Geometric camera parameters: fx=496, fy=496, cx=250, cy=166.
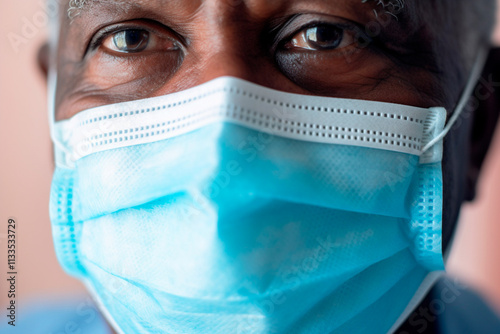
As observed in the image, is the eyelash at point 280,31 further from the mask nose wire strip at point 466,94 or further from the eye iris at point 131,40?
the mask nose wire strip at point 466,94

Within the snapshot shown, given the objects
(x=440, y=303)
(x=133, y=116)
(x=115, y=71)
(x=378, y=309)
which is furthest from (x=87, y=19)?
(x=440, y=303)

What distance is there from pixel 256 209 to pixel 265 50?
40 centimetres

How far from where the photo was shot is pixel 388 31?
1.19 meters

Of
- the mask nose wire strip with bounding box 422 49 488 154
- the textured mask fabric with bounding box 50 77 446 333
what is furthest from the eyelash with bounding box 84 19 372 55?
the mask nose wire strip with bounding box 422 49 488 154

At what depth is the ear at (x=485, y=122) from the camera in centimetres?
159

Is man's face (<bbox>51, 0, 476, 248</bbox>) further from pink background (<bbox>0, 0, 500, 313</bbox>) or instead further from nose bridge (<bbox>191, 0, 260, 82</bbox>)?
pink background (<bbox>0, 0, 500, 313</bbox>)

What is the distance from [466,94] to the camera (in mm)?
1357

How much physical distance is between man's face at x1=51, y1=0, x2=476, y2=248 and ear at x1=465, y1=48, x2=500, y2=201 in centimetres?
33

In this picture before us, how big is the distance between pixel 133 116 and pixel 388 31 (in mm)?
638

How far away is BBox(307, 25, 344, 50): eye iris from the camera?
1190mm

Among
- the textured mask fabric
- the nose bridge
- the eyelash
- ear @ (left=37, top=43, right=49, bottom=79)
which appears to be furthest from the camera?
ear @ (left=37, top=43, right=49, bottom=79)

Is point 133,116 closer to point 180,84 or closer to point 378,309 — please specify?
point 180,84

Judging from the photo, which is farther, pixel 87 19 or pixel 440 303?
pixel 440 303

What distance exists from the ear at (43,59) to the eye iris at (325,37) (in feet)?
3.49
